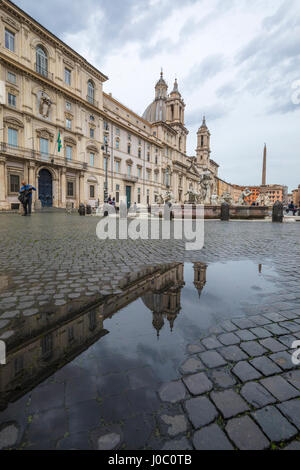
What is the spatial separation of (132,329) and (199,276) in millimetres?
1917

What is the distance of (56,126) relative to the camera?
96.2 ft

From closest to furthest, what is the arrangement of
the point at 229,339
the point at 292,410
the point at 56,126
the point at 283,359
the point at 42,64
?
the point at 292,410 < the point at 283,359 < the point at 229,339 < the point at 42,64 < the point at 56,126

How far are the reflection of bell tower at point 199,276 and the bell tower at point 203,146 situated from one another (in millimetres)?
91017

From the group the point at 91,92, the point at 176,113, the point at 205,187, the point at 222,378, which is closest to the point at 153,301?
the point at 222,378

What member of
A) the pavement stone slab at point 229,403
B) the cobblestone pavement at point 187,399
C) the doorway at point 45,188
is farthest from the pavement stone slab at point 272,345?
the doorway at point 45,188

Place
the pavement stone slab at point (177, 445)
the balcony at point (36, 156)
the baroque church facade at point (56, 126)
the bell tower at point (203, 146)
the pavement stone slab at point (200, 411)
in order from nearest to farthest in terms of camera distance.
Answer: the pavement stone slab at point (177, 445) → the pavement stone slab at point (200, 411) → the balcony at point (36, 156) → the baroque church facade at point (56, 126) → the bell tower at point (203, 146)

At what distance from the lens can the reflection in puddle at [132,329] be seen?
62.5 inches

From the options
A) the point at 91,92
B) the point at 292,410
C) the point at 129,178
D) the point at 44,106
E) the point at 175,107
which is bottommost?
the point at 292,410

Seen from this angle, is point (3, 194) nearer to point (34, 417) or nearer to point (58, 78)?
point (58, 78)

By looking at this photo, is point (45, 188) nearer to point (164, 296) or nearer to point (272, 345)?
point (164, 296)

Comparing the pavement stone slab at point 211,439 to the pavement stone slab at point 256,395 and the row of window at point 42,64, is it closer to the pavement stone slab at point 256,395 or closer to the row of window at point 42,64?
the pavement stone slab at point 256,395
